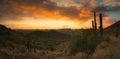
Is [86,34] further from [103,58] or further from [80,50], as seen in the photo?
[103,58]

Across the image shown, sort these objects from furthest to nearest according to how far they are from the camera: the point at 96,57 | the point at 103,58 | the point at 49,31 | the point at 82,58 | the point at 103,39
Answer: the point at 49,31 → the point at 103,39 → the point at 82,58 → the point at 96,57 → the point at 103,58

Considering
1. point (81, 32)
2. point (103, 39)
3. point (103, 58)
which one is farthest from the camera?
point (81, 32)

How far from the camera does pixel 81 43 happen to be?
1264 inches

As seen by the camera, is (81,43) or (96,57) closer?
(96,57)

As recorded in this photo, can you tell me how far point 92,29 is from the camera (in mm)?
34438

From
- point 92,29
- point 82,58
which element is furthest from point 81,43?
Result: point 82,58

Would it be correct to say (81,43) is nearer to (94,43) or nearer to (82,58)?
(94,43)

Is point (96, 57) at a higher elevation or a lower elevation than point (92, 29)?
lower

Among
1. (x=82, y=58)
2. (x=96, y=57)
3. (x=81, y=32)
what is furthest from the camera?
(x=81, y=32)

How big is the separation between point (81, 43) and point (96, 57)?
25.1 ft

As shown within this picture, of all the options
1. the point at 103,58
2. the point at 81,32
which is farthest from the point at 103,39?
the point at 103,58

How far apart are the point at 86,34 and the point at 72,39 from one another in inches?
70.0

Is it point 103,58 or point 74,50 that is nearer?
point 103,58

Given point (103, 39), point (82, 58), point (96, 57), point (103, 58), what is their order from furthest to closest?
1. point (103, 39)
2. point (82, 58)
3. point (96, 57)
4. point (103, 58)
